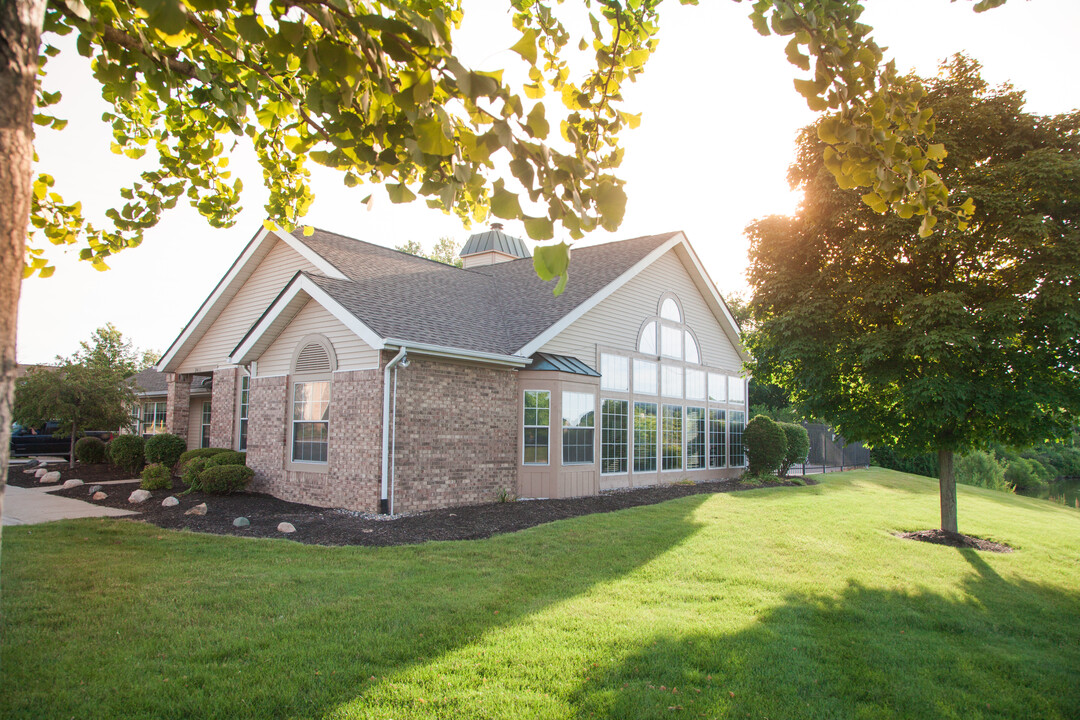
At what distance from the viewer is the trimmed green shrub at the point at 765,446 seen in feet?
64.7

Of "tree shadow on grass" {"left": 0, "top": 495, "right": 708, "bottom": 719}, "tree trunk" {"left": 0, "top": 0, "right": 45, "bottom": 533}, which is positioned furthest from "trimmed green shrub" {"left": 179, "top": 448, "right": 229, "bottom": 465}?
"tree trunk" {"left": 0, "top": 0, "right": 45, "bottom": 533}

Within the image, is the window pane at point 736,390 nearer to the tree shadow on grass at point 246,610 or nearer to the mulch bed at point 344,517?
the mulch bed at point 344,517

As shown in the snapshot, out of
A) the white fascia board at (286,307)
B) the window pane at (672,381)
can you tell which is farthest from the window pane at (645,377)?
the white fascia board at (286,307)

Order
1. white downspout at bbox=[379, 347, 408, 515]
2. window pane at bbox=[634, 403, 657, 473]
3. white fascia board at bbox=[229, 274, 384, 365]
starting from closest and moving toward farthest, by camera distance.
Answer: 1. white downspout at bbox=[379, 347, 408, 515]
2. white fascia board at bbox=[229, 274, 384, 365]
3. window pane at bbox=[634, 403, 657, 473]

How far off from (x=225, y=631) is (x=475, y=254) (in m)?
20.9

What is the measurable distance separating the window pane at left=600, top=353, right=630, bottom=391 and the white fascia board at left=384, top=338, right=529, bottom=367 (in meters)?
3.04

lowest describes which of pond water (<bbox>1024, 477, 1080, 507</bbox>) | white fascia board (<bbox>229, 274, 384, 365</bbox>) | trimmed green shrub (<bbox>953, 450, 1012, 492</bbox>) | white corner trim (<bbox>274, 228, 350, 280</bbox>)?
pond water (<bbox>1024, 477, 1080, 507</bbox>)

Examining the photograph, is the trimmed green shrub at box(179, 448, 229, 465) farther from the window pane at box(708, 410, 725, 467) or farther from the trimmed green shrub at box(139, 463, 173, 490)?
the window pane at box(708, 410, 725, 467)

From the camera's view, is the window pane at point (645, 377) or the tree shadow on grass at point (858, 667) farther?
the window pane at point (645, 377)

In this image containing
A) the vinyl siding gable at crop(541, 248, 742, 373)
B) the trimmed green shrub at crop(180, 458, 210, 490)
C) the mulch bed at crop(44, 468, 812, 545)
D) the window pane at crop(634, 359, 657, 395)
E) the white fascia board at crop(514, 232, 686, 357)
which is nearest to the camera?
the mulch bed at crop(44, 468, 812, 545)

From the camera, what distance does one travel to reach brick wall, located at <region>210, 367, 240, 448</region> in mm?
16266

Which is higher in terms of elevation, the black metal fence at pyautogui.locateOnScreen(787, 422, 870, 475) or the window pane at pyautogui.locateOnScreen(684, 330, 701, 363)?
the window pane at pyautogui.locateOnScreen(684, 330, 701, 363)

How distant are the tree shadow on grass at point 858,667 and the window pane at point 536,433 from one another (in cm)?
735

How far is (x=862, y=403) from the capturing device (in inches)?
430
